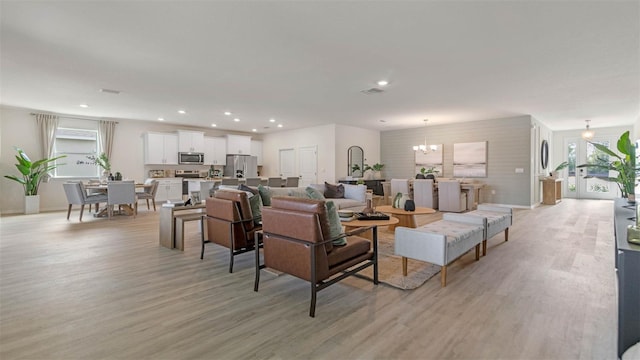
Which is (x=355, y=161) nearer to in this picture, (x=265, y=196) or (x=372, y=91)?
(x=372, y=91)

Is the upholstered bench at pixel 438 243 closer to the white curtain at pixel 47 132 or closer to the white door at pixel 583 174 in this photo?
the white curtain at pixel 47 132

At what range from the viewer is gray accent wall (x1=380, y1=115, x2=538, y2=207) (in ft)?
27.5

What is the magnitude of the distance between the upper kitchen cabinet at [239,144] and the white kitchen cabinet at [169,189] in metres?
2.12

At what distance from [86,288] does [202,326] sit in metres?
1.57

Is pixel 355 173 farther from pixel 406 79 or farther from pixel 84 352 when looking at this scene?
pixel 84 352

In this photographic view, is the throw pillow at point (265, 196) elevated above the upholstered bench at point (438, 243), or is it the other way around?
the throw pillow at point (265, 196)

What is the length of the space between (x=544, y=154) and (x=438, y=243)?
9768 millimetres

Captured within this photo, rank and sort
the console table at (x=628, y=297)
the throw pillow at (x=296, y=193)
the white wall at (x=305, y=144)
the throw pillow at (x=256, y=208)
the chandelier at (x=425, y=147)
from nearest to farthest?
the console table at (x=628, y=297) → the throw pillow at (x=256, y=208) → the throw pillow at (x=296, y=193) → the chandelier at (x=425, y=147) → the white wall at (x=305, y=144)

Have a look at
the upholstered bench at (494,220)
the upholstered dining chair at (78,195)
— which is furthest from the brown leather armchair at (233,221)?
the upholstered dining chair at (78,195)

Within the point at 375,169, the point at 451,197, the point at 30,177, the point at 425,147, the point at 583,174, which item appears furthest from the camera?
the point at 583,174

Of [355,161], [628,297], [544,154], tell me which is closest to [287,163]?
[355,161]

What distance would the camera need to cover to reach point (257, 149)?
39.9 ft

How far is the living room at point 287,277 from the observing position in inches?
84.6

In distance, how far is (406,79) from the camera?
4.88 meters
